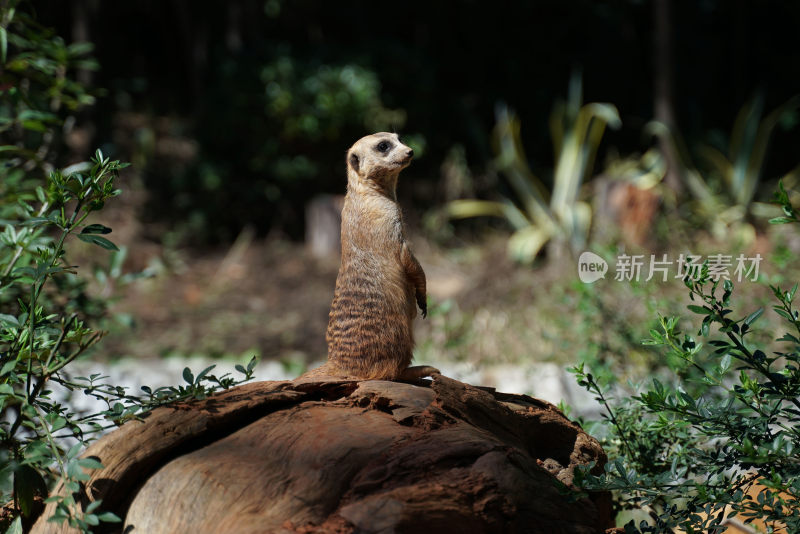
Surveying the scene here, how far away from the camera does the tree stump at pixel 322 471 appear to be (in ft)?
6.22

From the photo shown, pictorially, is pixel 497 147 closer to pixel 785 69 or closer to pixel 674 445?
pixel 785 69

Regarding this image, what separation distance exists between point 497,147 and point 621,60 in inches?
137

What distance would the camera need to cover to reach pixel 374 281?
2533mm

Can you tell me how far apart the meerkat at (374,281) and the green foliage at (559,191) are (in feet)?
15.5

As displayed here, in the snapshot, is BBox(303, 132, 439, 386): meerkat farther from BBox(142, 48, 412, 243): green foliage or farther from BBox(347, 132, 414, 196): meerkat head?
BBox(142, 48, 412, 243): green foliage

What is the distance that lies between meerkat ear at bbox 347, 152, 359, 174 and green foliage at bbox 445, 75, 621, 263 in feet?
15.5

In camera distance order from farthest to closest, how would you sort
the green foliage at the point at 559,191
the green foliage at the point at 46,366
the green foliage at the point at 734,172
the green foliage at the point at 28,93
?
the green foliage at the point at 734,172
the green foliage at the point at 559,191
the green foliage at the point at 28,93
the green foliage at the point at 46,366

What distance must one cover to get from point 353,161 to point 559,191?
5.58 metres

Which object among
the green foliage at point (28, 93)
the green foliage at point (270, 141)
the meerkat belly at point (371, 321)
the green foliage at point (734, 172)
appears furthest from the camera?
the green foliage at point (270, 141)

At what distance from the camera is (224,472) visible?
1.98 metres

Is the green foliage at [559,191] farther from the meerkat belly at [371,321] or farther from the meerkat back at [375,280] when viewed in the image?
the meerkat belly at [371,321]

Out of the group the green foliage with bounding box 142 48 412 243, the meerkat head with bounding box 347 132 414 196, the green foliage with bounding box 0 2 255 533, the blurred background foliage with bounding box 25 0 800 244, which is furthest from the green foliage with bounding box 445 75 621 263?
the green foliage with bounding box 0 2 255 533

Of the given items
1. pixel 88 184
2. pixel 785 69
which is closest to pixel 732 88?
pixel 785 69

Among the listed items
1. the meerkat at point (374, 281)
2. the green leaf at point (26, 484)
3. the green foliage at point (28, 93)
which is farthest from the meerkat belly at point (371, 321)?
the green foliage at point (28, 93)
